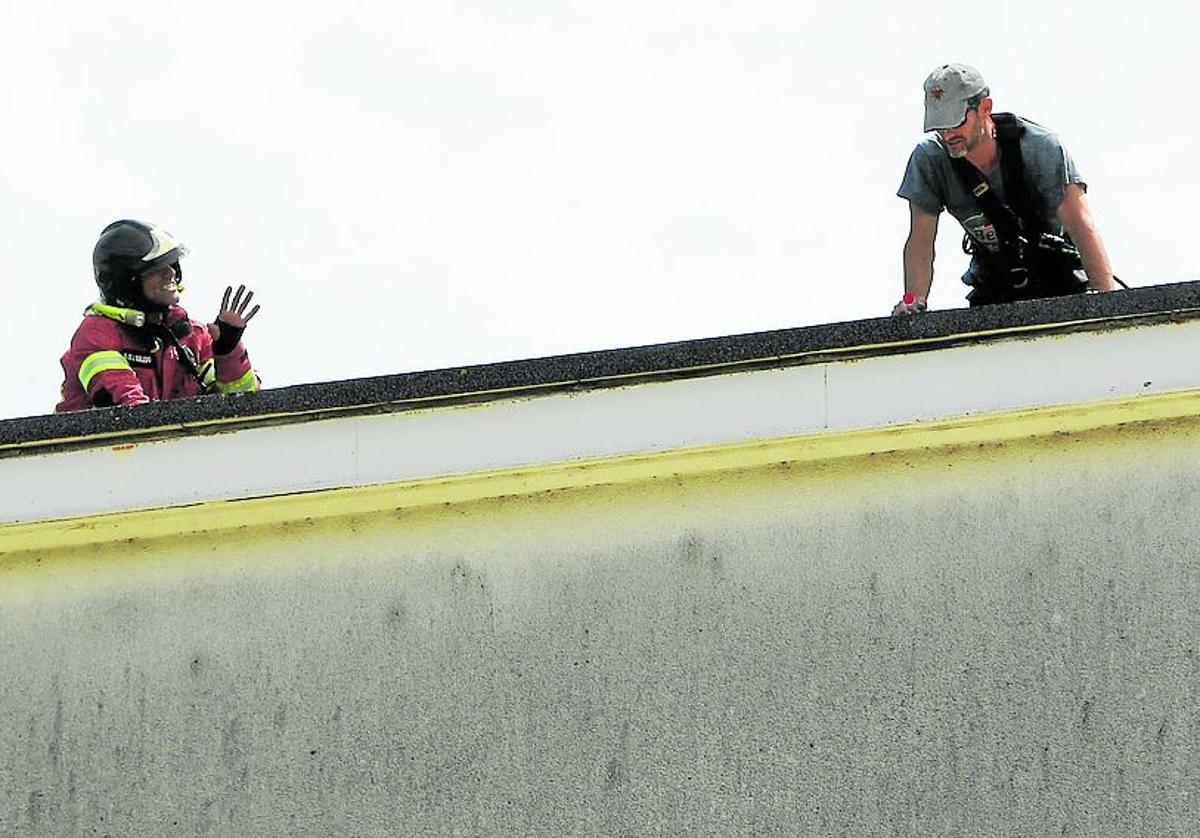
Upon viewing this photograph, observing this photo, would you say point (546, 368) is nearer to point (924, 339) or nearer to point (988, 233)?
point (924, 339)

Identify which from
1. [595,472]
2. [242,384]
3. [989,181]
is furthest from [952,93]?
[242,384]

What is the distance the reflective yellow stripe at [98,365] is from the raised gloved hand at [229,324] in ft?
1.91

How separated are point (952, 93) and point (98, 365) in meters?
2.53

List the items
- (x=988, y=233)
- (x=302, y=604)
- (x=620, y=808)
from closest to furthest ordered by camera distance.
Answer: (x=620, y=808), (x=302, y=604), (x=988, y=233)

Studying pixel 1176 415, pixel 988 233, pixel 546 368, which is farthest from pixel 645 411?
pixel 988 233

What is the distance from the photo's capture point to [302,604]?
4316 mm

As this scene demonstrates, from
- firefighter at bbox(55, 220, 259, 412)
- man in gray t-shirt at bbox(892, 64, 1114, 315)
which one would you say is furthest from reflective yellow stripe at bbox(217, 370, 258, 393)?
man in gray t-shirt at bbox(892, 64, 1114, 315)

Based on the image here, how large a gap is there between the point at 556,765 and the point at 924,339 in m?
1.18

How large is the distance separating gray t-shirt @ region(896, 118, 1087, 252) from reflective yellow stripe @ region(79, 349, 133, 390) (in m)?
2.33

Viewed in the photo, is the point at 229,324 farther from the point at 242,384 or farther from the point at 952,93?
the point at 952,93

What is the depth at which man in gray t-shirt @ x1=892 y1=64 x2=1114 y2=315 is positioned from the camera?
539cm

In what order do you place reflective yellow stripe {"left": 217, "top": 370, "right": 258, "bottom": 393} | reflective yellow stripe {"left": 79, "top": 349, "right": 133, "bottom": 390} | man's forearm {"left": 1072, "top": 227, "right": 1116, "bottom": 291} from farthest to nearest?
reflective yellow stripe {"left": 217, "top": 370, "right": 258, "bottom": 393}
reflective yellow stripe {"left": 79, "top": 349, "right": 133, "bottom": 390}
man's forearm {"left": 1072, "top": 227, "right": 1116, "bottom": 291}

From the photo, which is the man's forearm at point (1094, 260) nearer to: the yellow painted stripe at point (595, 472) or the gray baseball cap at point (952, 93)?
the gray baseball cap at point (952, 93)

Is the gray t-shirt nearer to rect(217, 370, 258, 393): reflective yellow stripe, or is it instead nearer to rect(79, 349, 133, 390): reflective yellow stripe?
rect(217, 370, 258, 393): reflective yellow stripe
